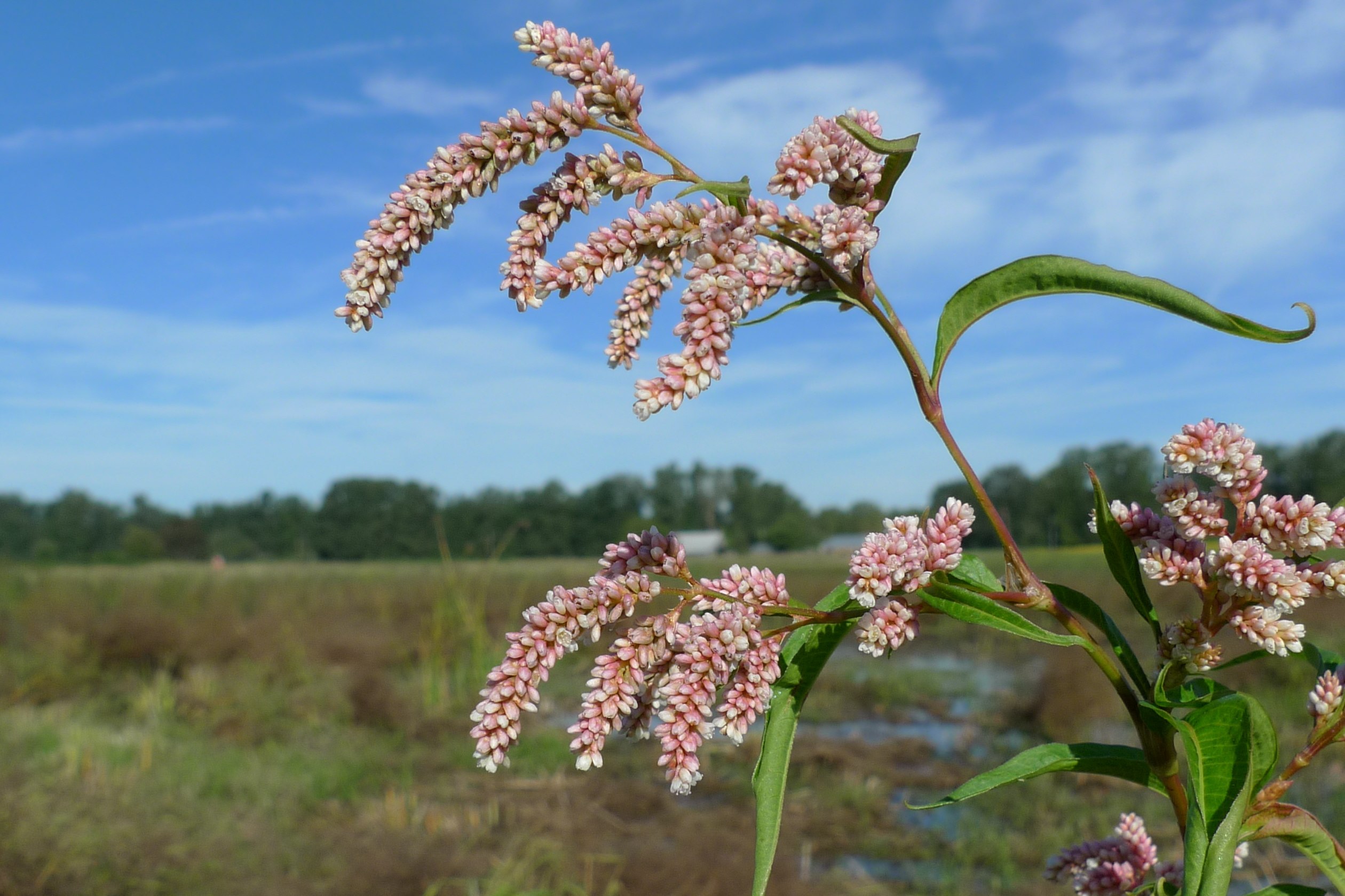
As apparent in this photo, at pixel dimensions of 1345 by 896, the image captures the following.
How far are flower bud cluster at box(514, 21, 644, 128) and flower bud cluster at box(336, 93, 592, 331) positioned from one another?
0.02 m

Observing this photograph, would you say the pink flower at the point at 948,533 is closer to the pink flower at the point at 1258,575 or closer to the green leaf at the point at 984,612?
the green leaf at the point at 984,612

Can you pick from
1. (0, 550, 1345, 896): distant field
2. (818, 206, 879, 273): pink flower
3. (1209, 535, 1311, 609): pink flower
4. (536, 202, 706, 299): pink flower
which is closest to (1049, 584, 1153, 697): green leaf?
(1209, 535, 1311, 609): pink flower

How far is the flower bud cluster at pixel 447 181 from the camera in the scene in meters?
0.81

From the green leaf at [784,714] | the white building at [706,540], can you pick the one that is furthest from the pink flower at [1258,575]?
the white building at [706,540]

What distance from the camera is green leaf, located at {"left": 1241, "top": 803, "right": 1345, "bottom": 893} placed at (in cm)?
85

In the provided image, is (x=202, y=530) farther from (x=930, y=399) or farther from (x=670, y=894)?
(x=930, y=399)

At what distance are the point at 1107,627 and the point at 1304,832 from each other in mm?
244

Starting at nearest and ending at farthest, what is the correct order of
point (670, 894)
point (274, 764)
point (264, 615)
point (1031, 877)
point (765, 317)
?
point (765, 317)
point (670, 894)
point (1031, 877)
point (274, 764)
point (264, 615)

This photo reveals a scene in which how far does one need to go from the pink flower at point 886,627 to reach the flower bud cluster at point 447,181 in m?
0.51

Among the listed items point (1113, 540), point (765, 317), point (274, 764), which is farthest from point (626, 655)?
point (274, 764)

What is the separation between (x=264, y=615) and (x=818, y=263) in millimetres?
13231

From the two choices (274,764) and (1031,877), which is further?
(274,764)

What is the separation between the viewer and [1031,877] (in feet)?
20.4

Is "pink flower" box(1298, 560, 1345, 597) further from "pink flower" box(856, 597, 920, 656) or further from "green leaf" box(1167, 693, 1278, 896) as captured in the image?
"pink flower" box(856, 597, 920, 656)
